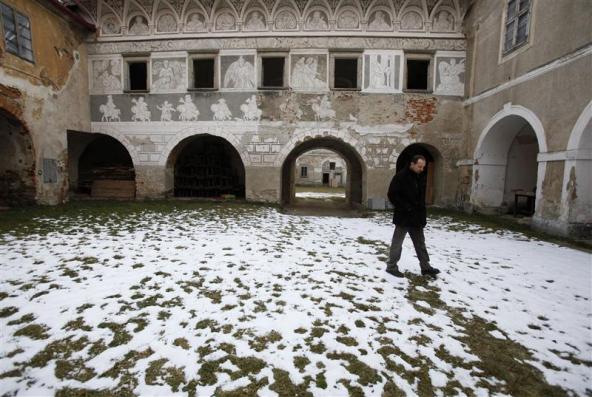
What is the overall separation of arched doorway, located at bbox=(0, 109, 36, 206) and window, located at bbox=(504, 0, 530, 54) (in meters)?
15.4

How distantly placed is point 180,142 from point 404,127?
30.2 ft

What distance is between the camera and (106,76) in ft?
36.9

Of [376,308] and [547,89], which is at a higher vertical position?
[547,89]

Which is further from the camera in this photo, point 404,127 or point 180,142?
point 180,142

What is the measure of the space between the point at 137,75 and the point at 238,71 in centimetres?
A: 569

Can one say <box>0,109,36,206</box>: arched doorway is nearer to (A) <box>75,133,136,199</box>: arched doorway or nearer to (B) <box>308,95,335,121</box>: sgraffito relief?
(A) <box>75,133,136,199</box>: arched doorway

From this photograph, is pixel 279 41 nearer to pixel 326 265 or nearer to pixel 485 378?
pixel 326 265

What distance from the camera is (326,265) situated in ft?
14.5

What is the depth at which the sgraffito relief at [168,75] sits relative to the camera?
11055 millimetres

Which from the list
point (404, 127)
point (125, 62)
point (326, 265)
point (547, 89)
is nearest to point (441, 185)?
point (404, 127)

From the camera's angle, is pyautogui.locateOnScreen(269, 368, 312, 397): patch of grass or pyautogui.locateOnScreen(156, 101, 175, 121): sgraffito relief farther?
pyautogui.locateOnScreen(156, 101, 175, 121): sgraffito relief

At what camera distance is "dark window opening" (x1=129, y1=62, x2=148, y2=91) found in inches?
474

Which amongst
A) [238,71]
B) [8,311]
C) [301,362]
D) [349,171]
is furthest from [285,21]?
[301,362]

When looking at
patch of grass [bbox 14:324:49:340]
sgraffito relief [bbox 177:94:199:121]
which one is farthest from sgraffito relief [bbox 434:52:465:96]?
patch of grass [bbox 14:324:49:340]
